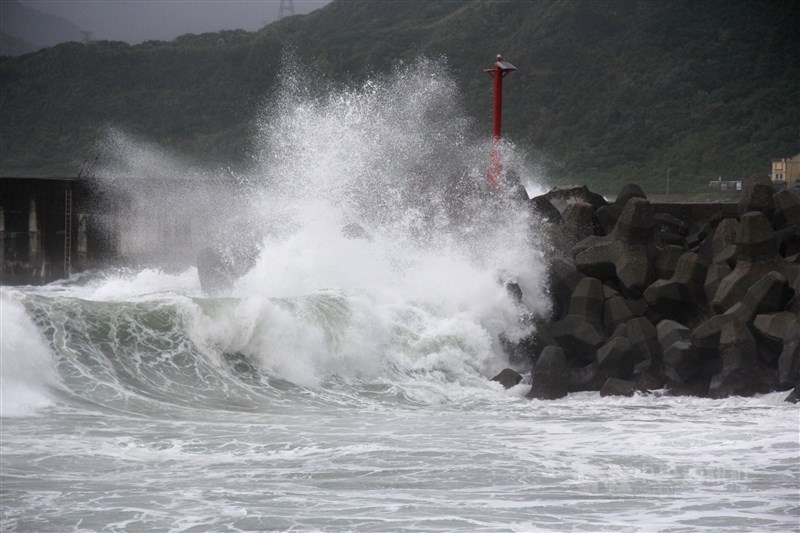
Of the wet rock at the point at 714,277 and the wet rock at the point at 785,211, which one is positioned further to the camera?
the wet rock at the point at 785,211

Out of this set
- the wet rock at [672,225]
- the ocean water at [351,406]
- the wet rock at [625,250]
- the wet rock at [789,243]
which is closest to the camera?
the ocean water at [351,406]

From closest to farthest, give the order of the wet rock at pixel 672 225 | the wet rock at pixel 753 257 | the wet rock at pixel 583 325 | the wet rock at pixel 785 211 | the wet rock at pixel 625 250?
the wet rock at pixel 583 325 → the wet rock at pixel 753 257 → the wet rock at pixel 625 250 → the wet rock at pixel 785 211 → the wet rock at pixel 672 225

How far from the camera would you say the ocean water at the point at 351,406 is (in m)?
6.69

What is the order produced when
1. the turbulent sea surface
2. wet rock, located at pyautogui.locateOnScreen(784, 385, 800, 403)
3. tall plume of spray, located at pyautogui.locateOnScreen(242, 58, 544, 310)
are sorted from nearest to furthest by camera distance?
the turbulent sea surface < wet rock, located at pyautogui.locateOnScreen(784, 385, 800, 403) < tall plume of spray, located at pyautogui.locateOnScreen(242, 58, 544, 310)

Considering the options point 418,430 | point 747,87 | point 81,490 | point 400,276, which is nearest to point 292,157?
point 400,276

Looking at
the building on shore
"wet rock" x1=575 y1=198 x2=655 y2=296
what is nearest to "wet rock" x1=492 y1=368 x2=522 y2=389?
"wet rock" x1=575 y1=198 x2=655 y2=296

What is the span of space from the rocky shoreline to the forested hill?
2406 cm

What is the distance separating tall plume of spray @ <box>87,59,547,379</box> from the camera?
12969 mm

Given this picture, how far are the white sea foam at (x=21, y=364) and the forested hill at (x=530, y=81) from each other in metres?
29.6

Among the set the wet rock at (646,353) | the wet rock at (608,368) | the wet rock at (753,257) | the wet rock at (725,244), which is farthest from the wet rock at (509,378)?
the wet rock at (725,244)

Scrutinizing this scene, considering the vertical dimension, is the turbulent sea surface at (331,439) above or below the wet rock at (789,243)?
below

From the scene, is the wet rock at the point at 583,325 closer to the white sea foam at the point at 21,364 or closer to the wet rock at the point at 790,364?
the wet rock at the point at 790,364

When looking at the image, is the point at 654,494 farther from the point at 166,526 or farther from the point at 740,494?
the point at 166,526

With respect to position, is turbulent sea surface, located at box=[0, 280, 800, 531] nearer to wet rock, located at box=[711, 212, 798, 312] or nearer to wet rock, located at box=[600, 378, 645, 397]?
wet rock, located at box=[600, 378, 645, 397]
